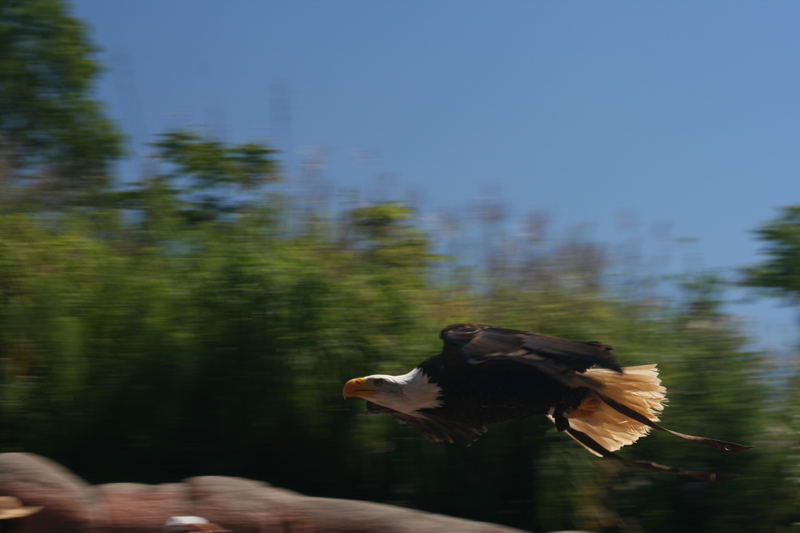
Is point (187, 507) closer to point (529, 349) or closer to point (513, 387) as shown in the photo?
point (513, 387)

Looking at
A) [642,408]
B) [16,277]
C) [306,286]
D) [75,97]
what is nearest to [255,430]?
[306,286]

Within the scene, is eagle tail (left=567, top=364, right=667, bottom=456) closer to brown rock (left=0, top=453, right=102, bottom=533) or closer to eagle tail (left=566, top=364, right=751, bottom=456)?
eagle tail (left=566, top=364, right=751, bottom=456)

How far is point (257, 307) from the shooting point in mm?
5773

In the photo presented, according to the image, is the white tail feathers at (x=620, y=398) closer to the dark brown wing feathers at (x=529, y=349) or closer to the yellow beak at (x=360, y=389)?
the dark brown wing feathers at (x=529, y=349)

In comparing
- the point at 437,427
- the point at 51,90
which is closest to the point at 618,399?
the point at 437,427

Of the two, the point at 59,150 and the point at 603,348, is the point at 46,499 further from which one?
the point at 59,150

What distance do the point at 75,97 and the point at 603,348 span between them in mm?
8580

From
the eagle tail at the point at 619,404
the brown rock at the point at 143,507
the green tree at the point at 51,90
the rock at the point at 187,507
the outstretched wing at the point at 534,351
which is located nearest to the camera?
the outstretched wing at the point at 534,351

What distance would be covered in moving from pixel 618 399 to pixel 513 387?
0.49 metres

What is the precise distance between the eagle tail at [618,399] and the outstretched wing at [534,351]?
26 cm

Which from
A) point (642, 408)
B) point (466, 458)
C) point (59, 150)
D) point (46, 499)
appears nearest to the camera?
point (642, 408)

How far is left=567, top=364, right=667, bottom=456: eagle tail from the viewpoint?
358 cm

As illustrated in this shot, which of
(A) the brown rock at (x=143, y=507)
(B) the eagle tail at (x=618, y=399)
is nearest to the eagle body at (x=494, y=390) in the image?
(B) the eagle tail at (x=618, y=399)

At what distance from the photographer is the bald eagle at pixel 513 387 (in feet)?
10.6
